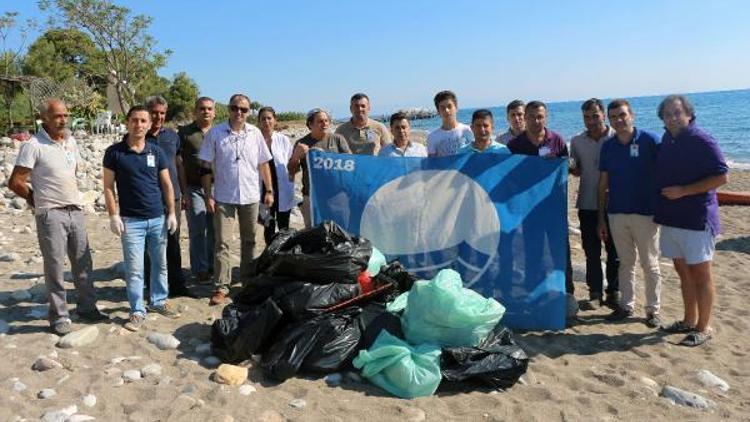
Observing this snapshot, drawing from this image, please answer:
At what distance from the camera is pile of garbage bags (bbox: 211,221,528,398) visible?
3.73 meters

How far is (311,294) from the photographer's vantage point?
4.09 m

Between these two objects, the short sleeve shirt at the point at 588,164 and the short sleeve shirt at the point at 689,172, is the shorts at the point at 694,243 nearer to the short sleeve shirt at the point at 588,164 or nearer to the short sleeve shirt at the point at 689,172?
the short sleeve shirt at the point at 689,172

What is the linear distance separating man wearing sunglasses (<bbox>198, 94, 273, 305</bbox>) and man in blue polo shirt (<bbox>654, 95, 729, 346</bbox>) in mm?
3470

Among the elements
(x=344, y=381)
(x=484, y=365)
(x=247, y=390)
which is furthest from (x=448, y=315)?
(x=247, y=390)

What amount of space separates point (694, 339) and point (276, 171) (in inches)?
163

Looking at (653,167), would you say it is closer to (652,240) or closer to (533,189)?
(652,240)

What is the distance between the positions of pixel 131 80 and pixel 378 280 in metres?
34.3

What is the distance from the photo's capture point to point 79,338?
14.3 ft

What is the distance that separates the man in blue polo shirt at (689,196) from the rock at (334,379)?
109 inches

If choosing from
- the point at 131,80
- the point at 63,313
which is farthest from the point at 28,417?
the point at 131,80

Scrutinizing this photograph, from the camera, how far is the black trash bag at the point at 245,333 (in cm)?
400

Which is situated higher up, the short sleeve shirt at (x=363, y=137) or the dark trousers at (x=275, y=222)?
the short sleeve shirt at (x=363, y=137)

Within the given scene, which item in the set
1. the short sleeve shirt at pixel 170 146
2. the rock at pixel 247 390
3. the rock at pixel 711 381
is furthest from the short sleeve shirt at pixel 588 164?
the short sleeve shirt at pixel 170 146

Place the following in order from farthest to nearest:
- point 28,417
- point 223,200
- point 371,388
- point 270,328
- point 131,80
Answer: point 131,80 < point 223,200 < point 270,328 < point 371,388 < point 28,417
